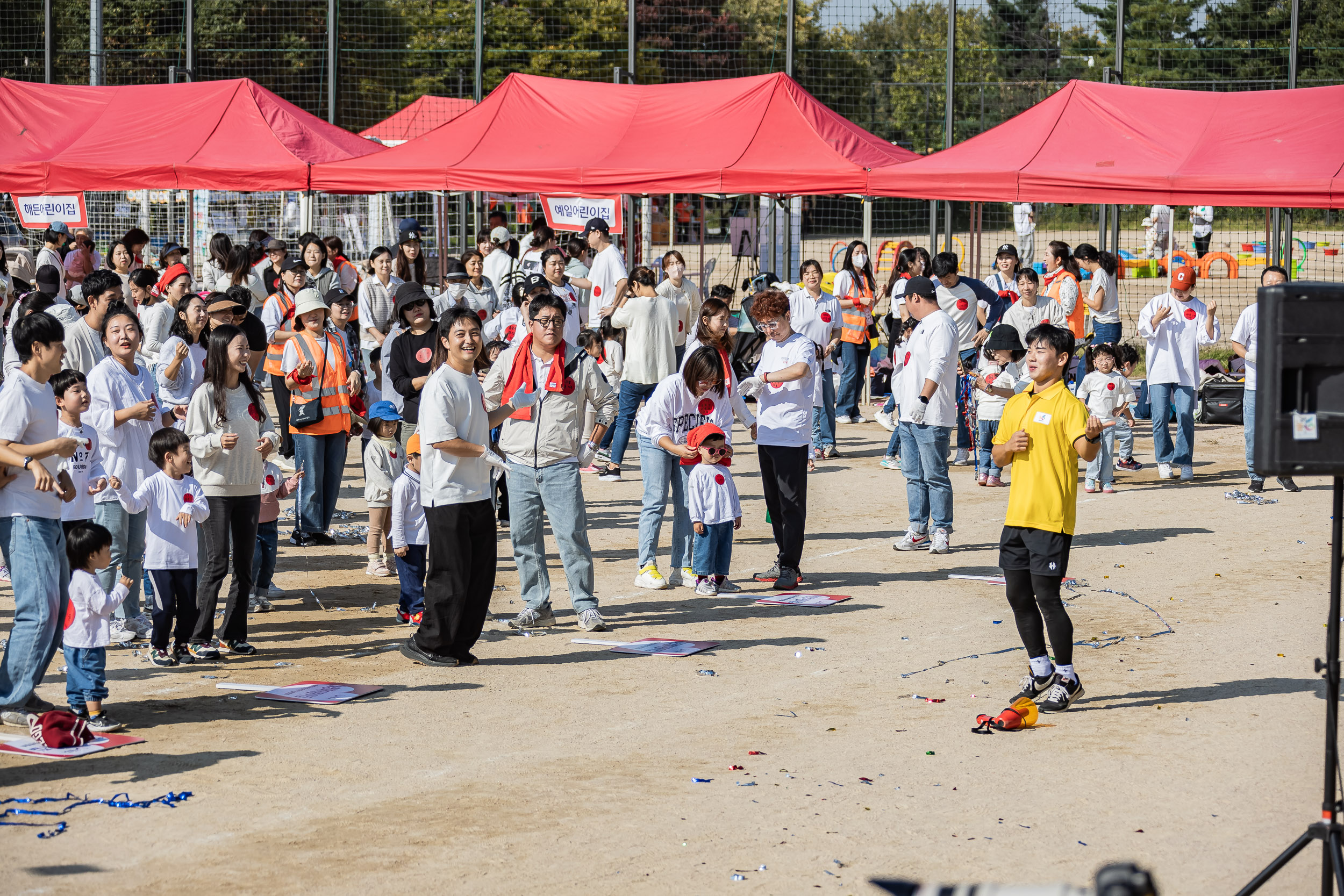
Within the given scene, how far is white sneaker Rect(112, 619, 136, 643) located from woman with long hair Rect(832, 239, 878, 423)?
928 centimetres

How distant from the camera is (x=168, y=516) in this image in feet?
24.5

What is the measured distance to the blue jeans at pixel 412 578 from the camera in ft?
28.1

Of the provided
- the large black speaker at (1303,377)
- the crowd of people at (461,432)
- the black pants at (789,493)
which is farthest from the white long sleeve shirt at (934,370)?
the large black speaker at (1303,377)

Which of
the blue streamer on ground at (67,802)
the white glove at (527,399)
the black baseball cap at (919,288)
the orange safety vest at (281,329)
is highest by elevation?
the black baseball cap at (919,288)

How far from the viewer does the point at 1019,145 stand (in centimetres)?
1554

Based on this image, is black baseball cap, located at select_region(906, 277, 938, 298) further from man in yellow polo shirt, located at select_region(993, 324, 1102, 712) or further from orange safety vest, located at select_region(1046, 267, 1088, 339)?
orange safety vest, located at select_region(1046, 267, 1088, 339)

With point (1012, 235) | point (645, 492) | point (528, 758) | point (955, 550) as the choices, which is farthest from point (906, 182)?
point (1012, 235)

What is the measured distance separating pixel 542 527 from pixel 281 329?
3.83 m

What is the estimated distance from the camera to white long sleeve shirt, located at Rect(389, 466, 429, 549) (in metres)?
8.39

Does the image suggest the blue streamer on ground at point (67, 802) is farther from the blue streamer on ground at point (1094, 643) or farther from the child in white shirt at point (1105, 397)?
the child in white shirt at point (1105, 397)

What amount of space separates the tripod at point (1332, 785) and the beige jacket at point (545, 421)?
4.54 metres

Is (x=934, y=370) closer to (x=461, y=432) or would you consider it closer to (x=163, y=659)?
(x=461, y=432)

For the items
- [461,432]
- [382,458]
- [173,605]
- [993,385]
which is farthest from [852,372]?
[173,605]

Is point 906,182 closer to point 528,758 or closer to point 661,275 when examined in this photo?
point 661,275
